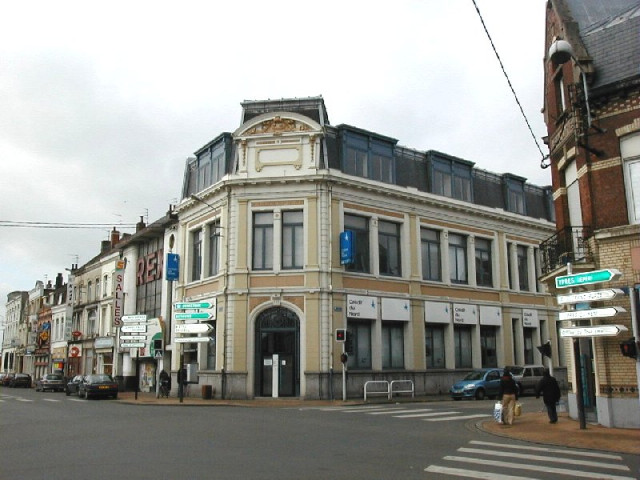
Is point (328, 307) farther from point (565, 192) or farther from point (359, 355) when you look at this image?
point (565, 192)

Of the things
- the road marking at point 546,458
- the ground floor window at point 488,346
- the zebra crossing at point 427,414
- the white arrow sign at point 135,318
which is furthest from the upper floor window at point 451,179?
the road marking at point 546,458

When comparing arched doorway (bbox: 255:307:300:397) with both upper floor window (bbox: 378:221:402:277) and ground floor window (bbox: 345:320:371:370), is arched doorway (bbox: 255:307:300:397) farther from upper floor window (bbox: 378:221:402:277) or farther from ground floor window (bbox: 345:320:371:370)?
upper floor window (bbox: 378:221:402:277)

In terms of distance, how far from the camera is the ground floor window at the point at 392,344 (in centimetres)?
3147

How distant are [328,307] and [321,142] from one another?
26.0ft

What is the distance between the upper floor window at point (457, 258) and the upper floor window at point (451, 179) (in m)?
2.34

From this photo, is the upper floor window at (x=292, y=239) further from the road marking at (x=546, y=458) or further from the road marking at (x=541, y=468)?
the road marking at (x=541, y=468)

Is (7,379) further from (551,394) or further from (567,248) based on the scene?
(567,248)

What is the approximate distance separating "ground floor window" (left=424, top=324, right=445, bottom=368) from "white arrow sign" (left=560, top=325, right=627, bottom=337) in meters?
17.6

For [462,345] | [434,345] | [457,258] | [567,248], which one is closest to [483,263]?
[457,258]

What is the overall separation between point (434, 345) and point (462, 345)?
224 cm

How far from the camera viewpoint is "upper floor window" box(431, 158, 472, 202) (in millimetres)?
35062

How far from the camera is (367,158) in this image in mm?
32156

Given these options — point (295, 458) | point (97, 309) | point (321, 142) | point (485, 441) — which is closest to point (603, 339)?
point (485, 441)

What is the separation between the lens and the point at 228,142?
105 ft
